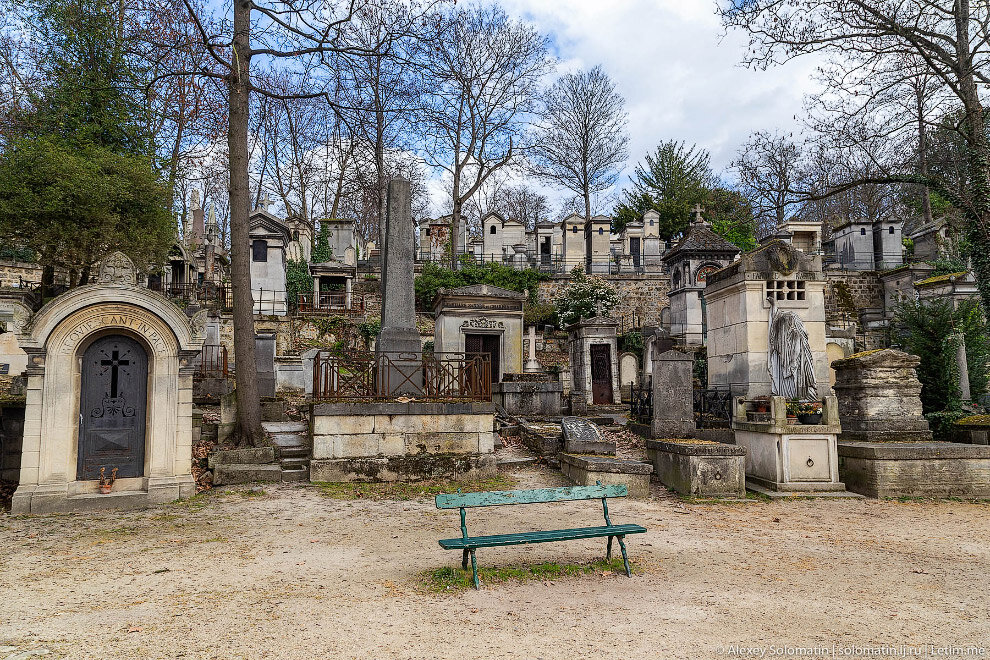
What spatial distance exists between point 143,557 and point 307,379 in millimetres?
10760

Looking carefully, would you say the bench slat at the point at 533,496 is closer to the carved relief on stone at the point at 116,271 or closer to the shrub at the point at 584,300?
the carved relief on stone at the point at 116,271

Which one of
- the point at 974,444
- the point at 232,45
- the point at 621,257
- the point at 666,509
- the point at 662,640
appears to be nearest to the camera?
the point at 662,640

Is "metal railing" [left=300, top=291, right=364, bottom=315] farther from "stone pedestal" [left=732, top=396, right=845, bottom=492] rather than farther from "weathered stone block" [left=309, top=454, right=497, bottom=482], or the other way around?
"stone pedestal" [left=732, top=396, right=845, bottom=492]

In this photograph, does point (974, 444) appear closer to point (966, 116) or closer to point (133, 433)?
point (966, 116)

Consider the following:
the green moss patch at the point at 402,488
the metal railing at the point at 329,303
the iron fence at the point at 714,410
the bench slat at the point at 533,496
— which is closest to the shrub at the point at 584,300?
the metal railing at the point at 329,303

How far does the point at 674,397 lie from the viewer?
10.1 m

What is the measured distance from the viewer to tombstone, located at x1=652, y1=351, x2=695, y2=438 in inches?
395

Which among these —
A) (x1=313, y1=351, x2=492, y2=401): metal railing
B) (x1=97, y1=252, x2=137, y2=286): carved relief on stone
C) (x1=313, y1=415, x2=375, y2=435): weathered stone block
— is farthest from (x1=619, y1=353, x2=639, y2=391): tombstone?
(x1=97, y1=252, x2=137, y2=286): carved relief on stone

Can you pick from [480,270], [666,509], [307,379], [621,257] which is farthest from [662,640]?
[621,257]

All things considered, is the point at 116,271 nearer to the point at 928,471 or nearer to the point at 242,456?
the point at 242,456

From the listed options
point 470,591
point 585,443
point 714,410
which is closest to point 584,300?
point 714,410

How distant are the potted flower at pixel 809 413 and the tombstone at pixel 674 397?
1753 mm

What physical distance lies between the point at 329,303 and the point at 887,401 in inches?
913

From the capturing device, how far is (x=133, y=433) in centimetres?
780
